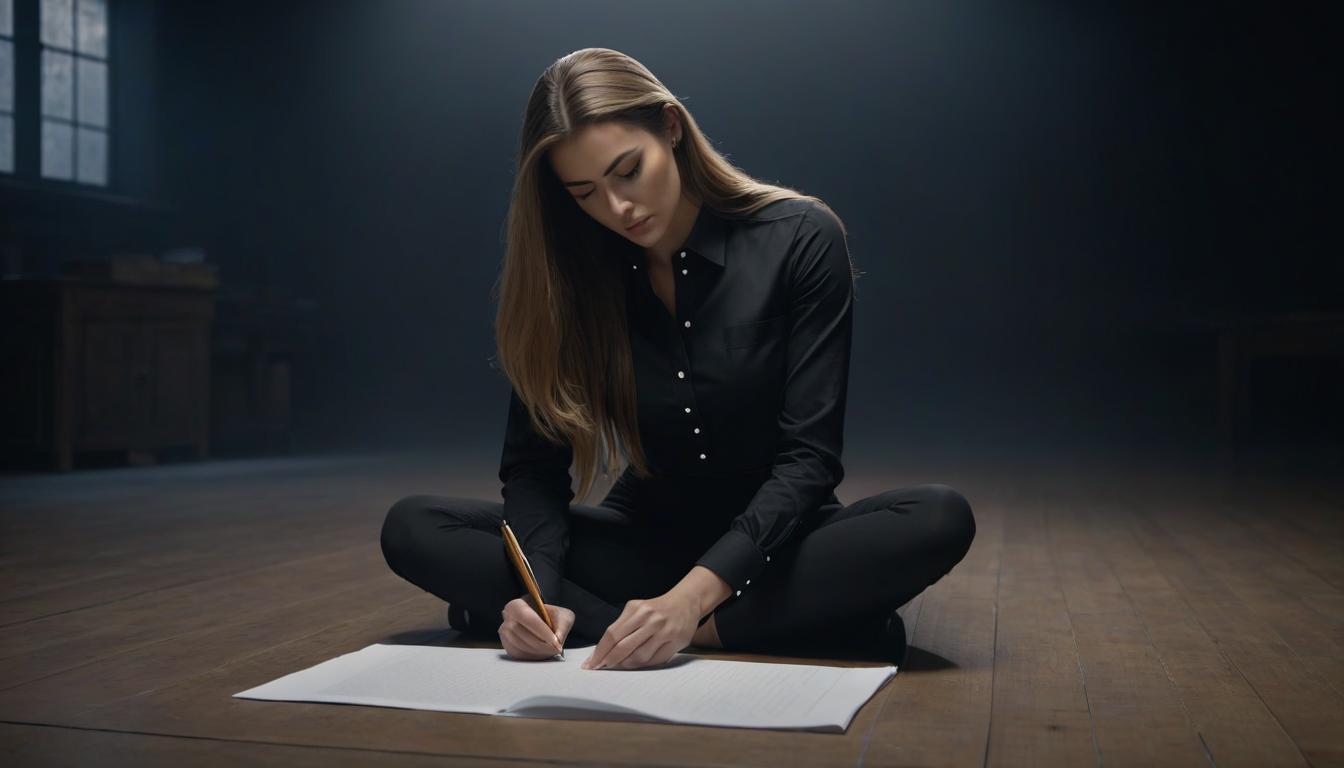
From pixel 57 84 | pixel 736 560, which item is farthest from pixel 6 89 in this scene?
pixel 736 560

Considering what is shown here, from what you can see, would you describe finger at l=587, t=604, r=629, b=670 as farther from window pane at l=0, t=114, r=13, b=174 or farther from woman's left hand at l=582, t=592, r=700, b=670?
window pane at l=0, t=114, r=13, b=174

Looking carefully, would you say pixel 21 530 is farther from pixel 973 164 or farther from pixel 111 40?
pixel 973 164

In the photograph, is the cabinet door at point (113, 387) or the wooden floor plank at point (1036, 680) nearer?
the wooden floor plank at point (1036, 680)

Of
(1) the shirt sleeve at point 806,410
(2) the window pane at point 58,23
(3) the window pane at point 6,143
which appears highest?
(2) the window pane at point 58,23

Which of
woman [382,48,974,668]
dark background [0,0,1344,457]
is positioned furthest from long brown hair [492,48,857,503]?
dark background [0,0,1344,457]

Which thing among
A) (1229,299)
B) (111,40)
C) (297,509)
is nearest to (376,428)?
(111,40)

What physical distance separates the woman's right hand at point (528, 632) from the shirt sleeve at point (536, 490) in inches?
→ 4.2

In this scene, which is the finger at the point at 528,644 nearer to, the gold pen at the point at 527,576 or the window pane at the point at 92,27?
the gold pen at the point at 527,576

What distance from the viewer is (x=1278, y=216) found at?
7152mm

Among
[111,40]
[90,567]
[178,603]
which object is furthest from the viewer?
[111,40]

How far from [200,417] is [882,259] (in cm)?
416

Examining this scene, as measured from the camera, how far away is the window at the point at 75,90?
6.59 meters

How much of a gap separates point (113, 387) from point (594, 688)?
4.14m

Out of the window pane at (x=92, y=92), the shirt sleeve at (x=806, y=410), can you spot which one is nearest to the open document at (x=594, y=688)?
the shirt sleeve at (x=806, y=410)
